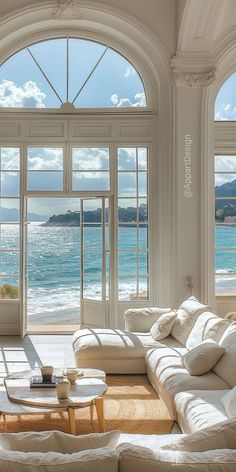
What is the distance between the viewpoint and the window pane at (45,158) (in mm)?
8250

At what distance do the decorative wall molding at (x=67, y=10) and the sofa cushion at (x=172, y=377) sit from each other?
17.6 ft

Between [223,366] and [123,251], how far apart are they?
406 centimetres

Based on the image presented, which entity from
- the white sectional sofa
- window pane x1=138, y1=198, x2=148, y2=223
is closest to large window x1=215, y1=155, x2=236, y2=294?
window pane x1=138, y1=198, x2=148, y2=223

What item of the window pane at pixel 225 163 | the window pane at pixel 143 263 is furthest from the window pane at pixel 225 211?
the window pane at pixel 143 263

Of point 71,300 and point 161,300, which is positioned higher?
point 161,300

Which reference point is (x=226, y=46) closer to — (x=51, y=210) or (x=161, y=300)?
(x=161, y=300)

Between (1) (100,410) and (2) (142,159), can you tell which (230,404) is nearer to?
(1) (100,410)

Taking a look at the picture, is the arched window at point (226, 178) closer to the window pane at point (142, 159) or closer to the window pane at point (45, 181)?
the window pane at point (142, 159)

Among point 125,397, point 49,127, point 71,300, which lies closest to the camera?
point 125,397

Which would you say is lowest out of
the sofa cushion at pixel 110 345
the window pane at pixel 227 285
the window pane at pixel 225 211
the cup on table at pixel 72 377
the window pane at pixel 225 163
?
the sofa cushion at pixel 110 345

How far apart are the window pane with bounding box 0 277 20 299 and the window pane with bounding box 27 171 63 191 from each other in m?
1.58

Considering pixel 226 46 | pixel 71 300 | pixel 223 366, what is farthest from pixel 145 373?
pixel 71 300

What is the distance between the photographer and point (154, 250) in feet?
27.1

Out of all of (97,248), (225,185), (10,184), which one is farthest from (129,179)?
(10,184)
